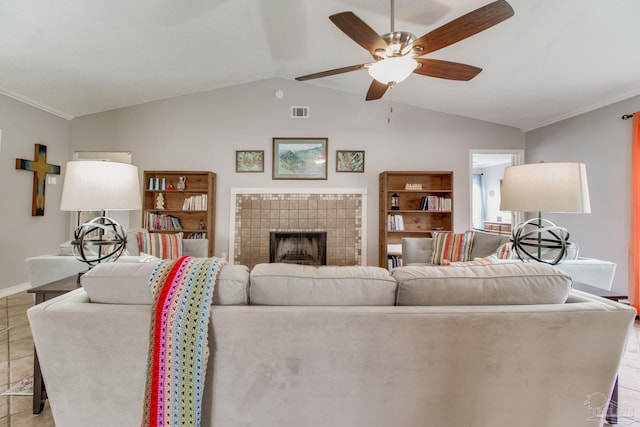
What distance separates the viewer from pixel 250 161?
423 centimetres

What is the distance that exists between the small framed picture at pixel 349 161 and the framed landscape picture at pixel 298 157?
0.69 feet

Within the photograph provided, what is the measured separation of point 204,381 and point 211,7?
9.51 ft

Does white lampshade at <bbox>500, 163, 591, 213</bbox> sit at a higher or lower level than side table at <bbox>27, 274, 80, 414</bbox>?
higher

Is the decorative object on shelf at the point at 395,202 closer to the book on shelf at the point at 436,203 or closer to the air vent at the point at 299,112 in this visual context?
the book on shelf at the point at 436,203

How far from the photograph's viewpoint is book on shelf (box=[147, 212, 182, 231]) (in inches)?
157

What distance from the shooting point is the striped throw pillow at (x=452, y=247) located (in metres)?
3.04

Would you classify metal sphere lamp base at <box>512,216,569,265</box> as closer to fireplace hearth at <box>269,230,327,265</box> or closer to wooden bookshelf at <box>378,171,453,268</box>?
wooden bookshelf at <box>378,171,453,268</box>

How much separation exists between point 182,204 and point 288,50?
2.62m

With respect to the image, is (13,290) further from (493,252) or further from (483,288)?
(493,252)

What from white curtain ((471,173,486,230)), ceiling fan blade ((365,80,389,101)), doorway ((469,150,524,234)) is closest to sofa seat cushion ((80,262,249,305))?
ceiling fan blade ((365,80,389,101))

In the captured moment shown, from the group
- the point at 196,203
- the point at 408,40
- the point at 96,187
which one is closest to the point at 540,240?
the point at 408,40

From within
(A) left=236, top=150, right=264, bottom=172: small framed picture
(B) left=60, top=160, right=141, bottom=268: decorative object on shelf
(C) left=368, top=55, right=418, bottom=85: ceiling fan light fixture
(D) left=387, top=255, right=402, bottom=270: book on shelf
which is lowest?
(D) left=387, top=255, right=402, bottom=270: book on shelf

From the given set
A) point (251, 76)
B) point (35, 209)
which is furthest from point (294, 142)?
point (35, 209)

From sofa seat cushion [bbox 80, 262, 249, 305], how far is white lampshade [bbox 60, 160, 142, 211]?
2.09 ft
